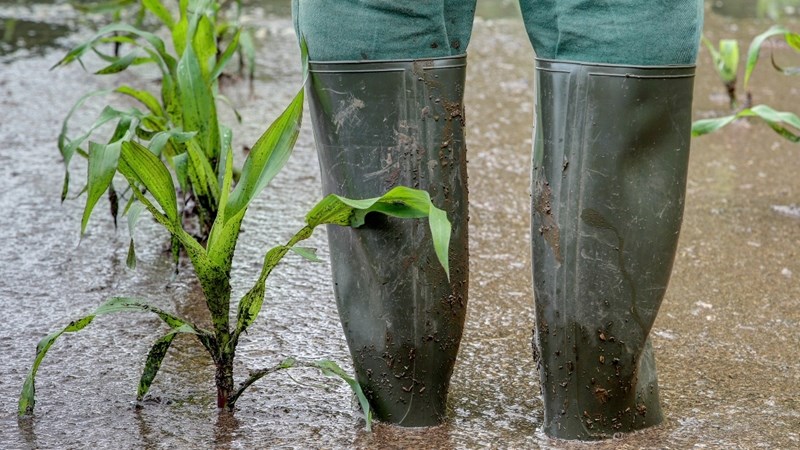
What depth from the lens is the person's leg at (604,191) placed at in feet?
4.64

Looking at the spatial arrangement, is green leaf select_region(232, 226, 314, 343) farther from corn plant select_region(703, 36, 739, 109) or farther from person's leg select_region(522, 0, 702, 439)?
corn plant select_region(703, 36, 739, 109)

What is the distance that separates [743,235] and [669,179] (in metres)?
1.11

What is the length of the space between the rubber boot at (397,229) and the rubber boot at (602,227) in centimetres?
12

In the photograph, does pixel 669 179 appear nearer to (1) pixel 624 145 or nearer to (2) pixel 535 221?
(1) pixel 624 145

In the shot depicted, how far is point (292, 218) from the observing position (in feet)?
8.30

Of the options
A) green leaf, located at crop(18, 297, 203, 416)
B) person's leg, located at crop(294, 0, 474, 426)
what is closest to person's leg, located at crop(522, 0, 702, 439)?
person's leg, located at crop(294, 0, 474, 426)

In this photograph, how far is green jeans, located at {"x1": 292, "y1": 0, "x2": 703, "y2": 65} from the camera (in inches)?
55.3

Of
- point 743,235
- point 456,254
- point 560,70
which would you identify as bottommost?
point 743,235

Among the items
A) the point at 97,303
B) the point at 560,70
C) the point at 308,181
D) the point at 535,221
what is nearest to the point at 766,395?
the point at 535,221

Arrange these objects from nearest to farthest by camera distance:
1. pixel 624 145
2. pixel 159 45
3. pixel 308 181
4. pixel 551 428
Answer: pixel 624 145 < pixel 551 428 < pixel 159 45 < pixel 308 181

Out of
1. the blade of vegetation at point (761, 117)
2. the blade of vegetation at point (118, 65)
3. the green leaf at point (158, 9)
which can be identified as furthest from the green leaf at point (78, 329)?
the blade of vegetation at point (761, 117)

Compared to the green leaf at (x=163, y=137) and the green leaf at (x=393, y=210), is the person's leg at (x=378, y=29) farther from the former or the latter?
the green leaf at (x=163, y=137)

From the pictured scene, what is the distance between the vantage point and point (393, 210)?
1.44m

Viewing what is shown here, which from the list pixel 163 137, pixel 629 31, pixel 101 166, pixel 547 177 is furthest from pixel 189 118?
pixel 629 31
